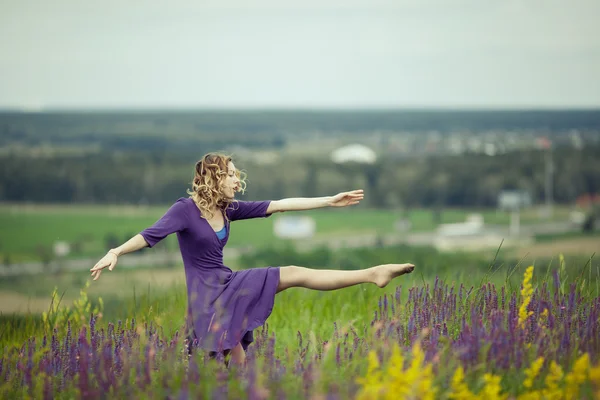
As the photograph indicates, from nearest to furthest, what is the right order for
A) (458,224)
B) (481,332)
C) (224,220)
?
(481,332) → (224,220) → (458,224)

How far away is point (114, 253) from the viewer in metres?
5.20

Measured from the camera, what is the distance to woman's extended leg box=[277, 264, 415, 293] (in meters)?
5.50

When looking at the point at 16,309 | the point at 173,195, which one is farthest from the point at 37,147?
the point at 16,309

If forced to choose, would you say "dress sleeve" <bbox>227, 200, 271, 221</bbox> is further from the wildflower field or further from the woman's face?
the wildflower field

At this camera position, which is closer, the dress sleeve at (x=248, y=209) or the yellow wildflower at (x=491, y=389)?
the yellow wildflower at (x=491, y=389)

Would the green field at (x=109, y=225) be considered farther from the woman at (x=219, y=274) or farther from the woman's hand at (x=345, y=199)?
the woman at (x=219, y=274)

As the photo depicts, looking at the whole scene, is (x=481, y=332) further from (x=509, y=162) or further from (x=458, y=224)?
(x=509, y=162)

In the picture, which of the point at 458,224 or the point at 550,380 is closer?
the point at 550,380

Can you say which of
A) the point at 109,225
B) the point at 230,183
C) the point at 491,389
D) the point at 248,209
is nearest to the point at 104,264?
the point at 230,183

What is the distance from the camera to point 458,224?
9612cm

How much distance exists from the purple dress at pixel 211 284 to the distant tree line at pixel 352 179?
92.0 m

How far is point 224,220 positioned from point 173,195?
102 m

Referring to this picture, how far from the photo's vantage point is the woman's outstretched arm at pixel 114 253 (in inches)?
199

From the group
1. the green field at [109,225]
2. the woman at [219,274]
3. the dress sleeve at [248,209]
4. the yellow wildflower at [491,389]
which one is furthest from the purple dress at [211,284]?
the green field at [109,225]
